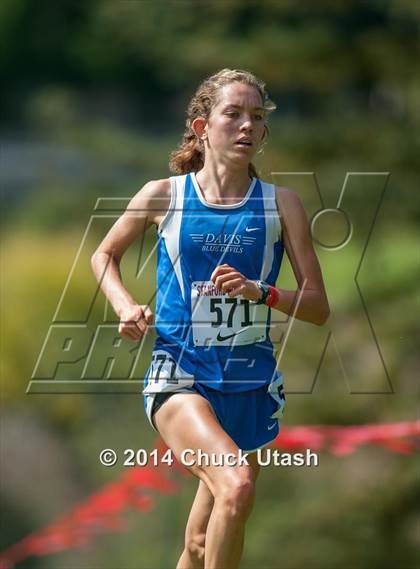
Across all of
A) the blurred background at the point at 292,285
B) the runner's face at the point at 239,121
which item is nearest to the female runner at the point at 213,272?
the runner's face at the point at 239,121

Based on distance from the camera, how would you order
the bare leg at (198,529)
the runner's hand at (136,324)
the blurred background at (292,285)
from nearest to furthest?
the runner's hand at (136,324), the bare leg at (198,529), the blurred background at (292,285)

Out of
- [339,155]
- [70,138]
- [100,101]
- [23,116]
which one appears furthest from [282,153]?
[100,101]

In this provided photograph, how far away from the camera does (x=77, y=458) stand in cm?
1180

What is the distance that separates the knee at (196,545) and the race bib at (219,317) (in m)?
0.61

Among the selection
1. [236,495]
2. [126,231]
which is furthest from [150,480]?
[236,495]

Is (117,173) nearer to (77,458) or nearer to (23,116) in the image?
(77,458)

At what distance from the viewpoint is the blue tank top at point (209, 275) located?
12.3ft

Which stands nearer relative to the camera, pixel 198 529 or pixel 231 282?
pixel 231 282

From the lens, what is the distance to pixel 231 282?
3551mm

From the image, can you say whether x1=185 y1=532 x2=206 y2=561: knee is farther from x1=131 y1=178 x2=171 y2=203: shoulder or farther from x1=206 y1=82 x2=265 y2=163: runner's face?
x1=206 y1=82 x2=265 y2=163: runner's face

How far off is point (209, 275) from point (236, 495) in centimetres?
62

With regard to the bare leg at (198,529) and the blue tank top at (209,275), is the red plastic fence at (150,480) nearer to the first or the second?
the bare leg at (198,529)

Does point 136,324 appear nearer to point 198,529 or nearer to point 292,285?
point 198,529

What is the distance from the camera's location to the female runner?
3.73 meters
